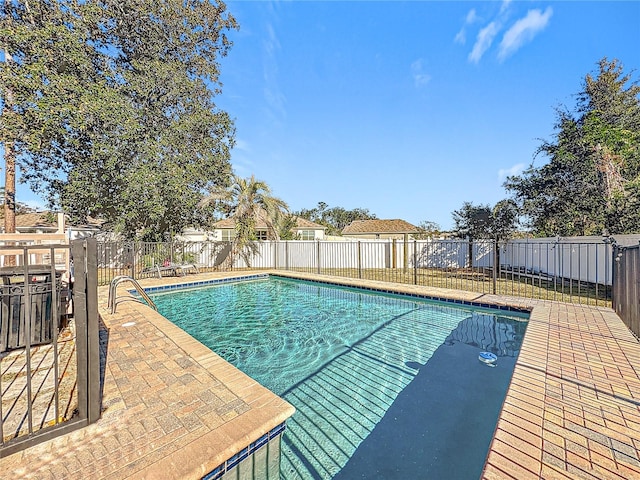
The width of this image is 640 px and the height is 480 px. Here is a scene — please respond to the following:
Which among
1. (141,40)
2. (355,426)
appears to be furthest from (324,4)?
(355,426)

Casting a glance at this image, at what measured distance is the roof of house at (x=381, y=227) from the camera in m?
29.8

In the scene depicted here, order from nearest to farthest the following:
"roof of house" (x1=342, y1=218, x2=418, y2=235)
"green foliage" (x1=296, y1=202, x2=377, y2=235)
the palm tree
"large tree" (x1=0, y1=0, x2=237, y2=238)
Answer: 1. "large tree" (x1=0, y1=0, x2=237, y2=238)
2. the palm tree
3. "roof of house" (x1=342, y1=218, x2=418, y2=235)
4. "green foliage" (x1=296, y1=202, x2=377, y2=235)

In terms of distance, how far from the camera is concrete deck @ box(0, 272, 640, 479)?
1.90m

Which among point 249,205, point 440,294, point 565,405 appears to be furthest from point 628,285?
point 249,205

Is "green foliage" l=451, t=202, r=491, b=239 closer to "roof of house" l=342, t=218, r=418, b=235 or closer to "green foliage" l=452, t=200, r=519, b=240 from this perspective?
"green foliage" l=452, t=200, r=519, b=240

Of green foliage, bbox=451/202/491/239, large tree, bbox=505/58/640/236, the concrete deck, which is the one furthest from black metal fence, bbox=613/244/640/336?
green foliage, bbox=451/202/491/239

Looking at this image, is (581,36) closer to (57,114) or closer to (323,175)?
(323,175)

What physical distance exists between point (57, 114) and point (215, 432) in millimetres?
14118

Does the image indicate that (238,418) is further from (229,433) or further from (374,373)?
(374,373)

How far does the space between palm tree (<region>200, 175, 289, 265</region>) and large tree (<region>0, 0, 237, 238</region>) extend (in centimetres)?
163

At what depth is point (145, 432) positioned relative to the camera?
221cm

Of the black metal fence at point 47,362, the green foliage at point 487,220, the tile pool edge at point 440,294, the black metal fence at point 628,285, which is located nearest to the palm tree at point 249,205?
the tile pool edge at point 440,294

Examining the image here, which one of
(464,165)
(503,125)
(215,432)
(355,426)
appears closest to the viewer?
Answer: (215,432)

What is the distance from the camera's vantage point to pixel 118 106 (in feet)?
40.0
